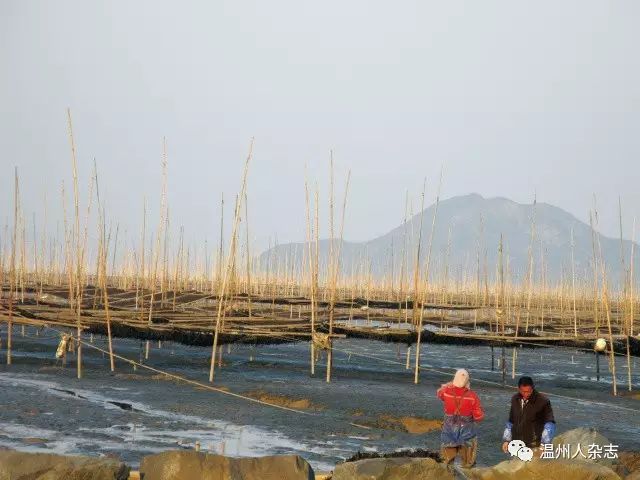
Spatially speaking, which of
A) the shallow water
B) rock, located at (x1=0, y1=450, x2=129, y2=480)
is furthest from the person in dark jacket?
rock, located at (x1=0, y1=450, x2=129, y2=480)

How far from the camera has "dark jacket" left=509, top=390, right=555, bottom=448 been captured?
657cm

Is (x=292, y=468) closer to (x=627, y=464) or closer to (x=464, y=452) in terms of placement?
(x=464, y=452)

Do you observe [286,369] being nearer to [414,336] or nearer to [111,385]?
[414,336]

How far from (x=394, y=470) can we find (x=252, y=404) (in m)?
5.68

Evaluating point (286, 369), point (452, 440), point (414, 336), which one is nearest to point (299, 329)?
point (286, 369)

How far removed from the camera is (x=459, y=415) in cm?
677

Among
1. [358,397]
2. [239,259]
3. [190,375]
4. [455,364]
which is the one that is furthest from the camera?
[239,259]

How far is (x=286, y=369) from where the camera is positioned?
1661cm

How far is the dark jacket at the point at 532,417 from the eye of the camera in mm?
6574

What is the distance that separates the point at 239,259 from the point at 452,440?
1492 cm

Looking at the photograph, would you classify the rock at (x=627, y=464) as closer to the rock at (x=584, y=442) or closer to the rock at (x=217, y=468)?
the rock at (x=584, y=442)

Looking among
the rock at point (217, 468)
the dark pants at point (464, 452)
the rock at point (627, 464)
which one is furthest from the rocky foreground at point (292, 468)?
the rock at point (627, 464)

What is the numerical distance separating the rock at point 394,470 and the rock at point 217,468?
0.28 metres

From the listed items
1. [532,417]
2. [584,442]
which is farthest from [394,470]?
[584,442]
